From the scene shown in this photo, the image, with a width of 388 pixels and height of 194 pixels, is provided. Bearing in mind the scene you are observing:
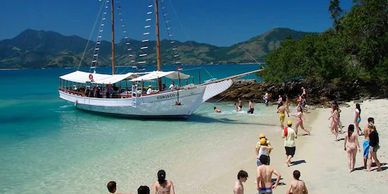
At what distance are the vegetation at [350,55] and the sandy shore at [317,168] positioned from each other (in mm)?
17655

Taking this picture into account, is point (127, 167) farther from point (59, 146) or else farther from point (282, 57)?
point (282, 57)

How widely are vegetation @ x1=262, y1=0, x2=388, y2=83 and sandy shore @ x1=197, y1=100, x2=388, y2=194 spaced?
17655mm

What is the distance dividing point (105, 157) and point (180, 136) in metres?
6.17

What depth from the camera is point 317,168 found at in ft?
52.2

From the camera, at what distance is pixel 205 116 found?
118ft

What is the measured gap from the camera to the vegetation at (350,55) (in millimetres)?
40531

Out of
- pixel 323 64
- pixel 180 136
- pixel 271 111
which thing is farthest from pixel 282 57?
pixel 180 136

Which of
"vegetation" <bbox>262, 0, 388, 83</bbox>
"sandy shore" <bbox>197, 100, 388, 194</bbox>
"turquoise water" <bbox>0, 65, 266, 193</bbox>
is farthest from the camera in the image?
"vegetation" <bbox>262, 0, 388, 83</bbox>

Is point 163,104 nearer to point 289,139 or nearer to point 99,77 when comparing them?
point 99,77

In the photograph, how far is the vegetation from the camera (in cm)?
4053

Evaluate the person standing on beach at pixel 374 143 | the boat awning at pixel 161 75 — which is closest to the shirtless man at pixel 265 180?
the person standing on beach at pixel 374 143

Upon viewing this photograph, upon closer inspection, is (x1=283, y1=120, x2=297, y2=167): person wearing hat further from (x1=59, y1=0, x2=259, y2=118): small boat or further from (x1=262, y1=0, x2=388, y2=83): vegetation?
(x1=262, y1=0, x2=388, y2=83): vegetation

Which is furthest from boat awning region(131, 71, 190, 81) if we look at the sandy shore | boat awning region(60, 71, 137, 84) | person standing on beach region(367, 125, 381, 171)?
person standing on beach region(367, 125, 381, 171)

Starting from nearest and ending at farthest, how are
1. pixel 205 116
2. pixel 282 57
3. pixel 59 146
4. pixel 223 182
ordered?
pixel 223 182
pixel 59 146
pixel 205 116
pixel 282 57
